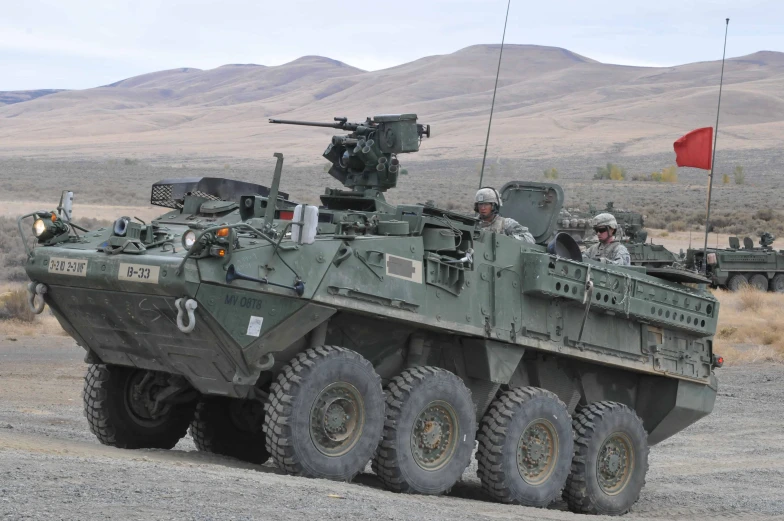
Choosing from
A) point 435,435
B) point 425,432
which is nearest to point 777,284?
point 435,435

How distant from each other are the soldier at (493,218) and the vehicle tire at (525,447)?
1531 mm

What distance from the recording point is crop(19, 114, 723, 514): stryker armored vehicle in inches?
350

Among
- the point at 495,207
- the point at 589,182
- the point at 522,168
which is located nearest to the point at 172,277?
the point at 495,207

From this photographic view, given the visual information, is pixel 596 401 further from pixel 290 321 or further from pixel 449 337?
pixel 290 321

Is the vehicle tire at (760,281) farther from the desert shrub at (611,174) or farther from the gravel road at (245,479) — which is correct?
the desert shrub at (611,174)

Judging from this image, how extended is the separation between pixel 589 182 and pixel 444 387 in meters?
64.8

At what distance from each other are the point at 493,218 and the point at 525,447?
219 cm

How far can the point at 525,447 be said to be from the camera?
10727 millimetres

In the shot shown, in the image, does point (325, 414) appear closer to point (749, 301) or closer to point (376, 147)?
point (376, 147)

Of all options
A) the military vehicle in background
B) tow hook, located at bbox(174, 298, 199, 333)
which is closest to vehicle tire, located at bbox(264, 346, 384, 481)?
tow hook, located at bbox(174, 298, 199, 333)

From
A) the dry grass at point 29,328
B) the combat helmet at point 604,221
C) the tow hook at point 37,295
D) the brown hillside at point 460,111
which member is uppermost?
the brown hillside at point 460,111

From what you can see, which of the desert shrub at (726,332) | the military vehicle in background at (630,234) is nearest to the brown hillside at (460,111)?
the military vehicle in background at (630,234)

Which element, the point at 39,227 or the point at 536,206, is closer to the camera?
the point at 39,227

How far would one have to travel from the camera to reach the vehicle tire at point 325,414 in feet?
29.3
